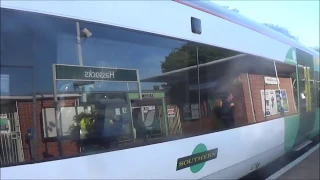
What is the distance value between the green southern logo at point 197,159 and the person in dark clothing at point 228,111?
0.62 meters

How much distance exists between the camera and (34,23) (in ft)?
8.38

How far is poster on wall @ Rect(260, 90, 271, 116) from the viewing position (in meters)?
6.16

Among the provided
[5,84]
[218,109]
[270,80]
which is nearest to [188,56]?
[218,109]

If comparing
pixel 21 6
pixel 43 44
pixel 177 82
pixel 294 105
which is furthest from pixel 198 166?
pixel 294 105

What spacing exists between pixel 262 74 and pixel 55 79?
4408 mm

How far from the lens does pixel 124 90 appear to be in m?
3.26

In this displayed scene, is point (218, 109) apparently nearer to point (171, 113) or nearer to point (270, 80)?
point (171, 113)

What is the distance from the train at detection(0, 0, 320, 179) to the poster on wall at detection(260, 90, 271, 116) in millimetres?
489

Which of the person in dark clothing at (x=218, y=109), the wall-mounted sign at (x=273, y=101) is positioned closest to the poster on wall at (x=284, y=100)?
the wall-mounted sign at (x=273, y=101)

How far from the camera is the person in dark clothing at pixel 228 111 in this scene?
489 centimetres

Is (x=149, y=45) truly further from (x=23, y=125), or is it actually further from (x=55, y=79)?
(x=23, y=125)

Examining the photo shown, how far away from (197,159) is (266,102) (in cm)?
272

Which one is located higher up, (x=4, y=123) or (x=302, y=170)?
(x=4, y=123)

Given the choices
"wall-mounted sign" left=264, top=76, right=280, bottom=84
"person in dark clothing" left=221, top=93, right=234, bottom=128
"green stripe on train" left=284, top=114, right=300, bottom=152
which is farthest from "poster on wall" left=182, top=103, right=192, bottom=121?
"green stripe on train" left=284, top=114, right=300, bottom=152
